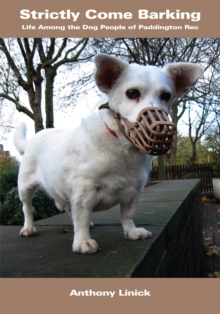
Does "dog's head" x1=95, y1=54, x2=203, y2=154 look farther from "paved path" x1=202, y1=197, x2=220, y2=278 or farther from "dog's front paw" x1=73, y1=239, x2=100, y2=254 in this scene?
"paved path" x1=202, y1=197, x2=220, y2=278

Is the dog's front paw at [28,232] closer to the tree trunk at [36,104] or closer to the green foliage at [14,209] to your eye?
the green foliage at [14,209]

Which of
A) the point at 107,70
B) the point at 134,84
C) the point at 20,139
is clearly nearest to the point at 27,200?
the point at 20,139

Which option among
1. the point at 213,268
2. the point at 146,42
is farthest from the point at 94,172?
the point at 146,42

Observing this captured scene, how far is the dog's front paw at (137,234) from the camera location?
214cm

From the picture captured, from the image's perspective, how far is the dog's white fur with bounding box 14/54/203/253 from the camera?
191 centimetres

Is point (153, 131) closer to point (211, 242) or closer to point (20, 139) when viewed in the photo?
point (20, 139)

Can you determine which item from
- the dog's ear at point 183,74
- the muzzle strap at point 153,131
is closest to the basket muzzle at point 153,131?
the muzzle strap at point 153,131

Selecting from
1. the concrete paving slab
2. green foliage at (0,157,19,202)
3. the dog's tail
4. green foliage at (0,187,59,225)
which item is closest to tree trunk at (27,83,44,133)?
green foliage at (0,157,19,202)

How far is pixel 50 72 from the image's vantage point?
7.70 metres

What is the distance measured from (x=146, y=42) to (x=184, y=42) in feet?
3.23

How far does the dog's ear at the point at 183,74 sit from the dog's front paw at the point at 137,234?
0.99 m

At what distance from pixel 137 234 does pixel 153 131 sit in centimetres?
87

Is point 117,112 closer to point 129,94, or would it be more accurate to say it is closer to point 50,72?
point 129,94

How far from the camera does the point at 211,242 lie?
655 cm
